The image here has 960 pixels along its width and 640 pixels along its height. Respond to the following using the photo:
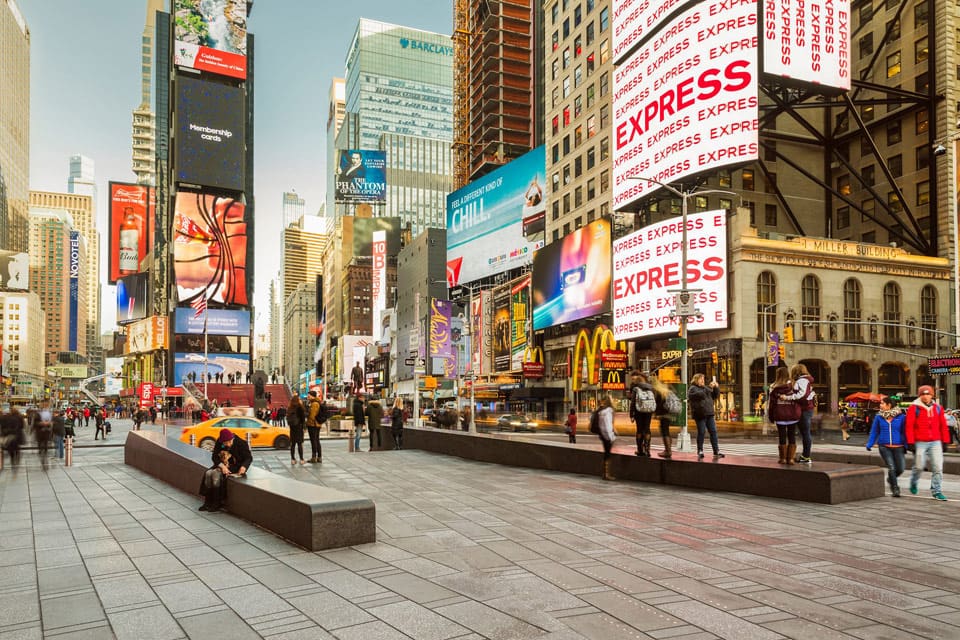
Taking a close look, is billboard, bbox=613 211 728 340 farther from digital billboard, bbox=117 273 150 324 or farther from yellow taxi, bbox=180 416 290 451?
digital billboard, bbox=117 273 150 324

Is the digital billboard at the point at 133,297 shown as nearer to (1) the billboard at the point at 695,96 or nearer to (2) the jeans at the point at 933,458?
(1) the billboard at the point at 695,96

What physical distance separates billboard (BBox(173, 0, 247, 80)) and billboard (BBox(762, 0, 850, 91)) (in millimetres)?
97087

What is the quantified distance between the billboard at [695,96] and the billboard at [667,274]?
12.0 ft

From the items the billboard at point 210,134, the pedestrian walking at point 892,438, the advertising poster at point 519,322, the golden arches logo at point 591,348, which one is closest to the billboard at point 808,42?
the golden arches logo at point 591,348

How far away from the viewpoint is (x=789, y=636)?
558 cm

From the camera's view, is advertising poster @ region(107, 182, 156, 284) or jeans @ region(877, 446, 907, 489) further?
advertising poster @ region(107, 182, 156, 284)

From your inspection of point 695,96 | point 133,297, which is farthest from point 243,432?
point 133,297

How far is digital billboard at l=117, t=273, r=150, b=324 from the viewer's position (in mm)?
144250

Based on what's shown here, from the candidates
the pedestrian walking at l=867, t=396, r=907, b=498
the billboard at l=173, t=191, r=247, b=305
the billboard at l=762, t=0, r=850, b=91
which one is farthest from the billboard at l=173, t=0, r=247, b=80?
the pedestrian walking at l=867, t=396, r=907, b=498

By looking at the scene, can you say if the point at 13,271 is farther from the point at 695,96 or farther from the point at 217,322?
the point at 695,96

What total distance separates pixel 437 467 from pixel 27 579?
12.8 meters

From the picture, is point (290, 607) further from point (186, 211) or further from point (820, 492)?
point (186, 211)

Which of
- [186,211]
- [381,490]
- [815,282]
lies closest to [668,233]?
[815,282]

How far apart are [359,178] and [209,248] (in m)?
Result: 36.4
